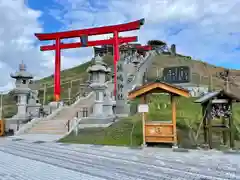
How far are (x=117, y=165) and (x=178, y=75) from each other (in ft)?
31.1

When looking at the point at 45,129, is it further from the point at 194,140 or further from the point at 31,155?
the point at 194,140

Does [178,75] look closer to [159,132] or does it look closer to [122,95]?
[122,95]

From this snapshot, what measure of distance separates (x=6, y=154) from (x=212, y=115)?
8.06 m

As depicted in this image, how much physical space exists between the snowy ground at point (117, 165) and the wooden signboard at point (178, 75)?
655 centimetres

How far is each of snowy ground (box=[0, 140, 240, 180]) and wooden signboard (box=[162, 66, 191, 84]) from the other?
21.5ft

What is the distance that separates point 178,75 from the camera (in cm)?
1524

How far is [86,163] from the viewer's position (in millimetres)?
7352

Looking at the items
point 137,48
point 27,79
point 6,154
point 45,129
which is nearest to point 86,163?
point 6,154

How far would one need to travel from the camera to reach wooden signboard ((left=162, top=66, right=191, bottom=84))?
49.3 ft

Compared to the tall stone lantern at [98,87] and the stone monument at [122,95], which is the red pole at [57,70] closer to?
the tall stone lantern at [98,87]

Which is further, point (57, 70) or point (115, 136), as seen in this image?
point (57, 70)

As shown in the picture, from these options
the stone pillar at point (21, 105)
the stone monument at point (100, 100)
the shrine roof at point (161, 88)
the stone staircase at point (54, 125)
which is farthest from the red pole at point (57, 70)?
the shrine roof at point (161, 88)

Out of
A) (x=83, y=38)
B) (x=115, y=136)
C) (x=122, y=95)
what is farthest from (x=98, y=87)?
(x=83, y=38)

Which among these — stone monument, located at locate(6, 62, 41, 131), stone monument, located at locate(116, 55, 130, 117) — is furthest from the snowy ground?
stone monument, located at locate(6, 62, 41, 131)
